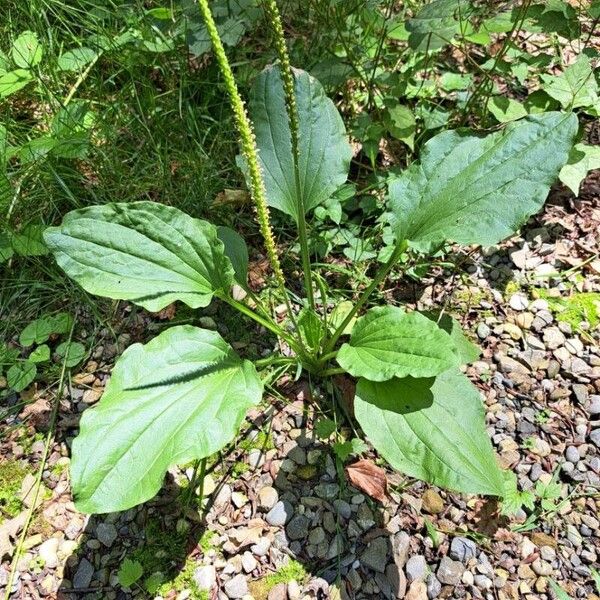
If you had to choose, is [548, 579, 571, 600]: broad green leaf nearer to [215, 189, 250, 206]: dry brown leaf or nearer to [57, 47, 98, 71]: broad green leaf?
[215, 189, 250, 206]: dry brown leaf

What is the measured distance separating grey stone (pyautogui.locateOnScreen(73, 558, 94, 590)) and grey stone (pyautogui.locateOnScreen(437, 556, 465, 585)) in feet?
3.43

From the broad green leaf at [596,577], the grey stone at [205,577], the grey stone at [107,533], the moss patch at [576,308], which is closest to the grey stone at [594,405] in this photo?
the moss patch at [576,308]

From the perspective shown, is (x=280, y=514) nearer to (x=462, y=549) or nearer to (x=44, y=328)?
(x=462, y=549)

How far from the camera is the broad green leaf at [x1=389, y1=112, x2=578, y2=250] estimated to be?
184cm

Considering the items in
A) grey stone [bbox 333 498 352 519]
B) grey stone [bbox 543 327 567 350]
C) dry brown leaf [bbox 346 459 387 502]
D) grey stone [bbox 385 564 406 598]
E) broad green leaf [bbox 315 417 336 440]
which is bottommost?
grey stone [bbox 385 564 406 598]

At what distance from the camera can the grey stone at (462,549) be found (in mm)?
1930

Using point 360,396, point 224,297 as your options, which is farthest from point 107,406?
point 360,396

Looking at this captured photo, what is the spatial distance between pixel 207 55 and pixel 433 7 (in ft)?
3.57

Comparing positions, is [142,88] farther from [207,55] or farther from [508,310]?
[508,310]

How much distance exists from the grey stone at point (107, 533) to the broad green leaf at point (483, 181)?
Result: 4.22 ft

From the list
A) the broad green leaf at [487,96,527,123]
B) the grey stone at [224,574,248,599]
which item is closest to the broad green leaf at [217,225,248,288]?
the grey stone at [224,574,248,599]

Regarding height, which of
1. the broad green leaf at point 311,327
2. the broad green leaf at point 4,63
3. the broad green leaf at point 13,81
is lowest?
the broad green leaf at point 311,327

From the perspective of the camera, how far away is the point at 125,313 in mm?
2455

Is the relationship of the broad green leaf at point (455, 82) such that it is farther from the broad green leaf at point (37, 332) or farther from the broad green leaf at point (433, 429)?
the broad green leaf at point (37, 332)
